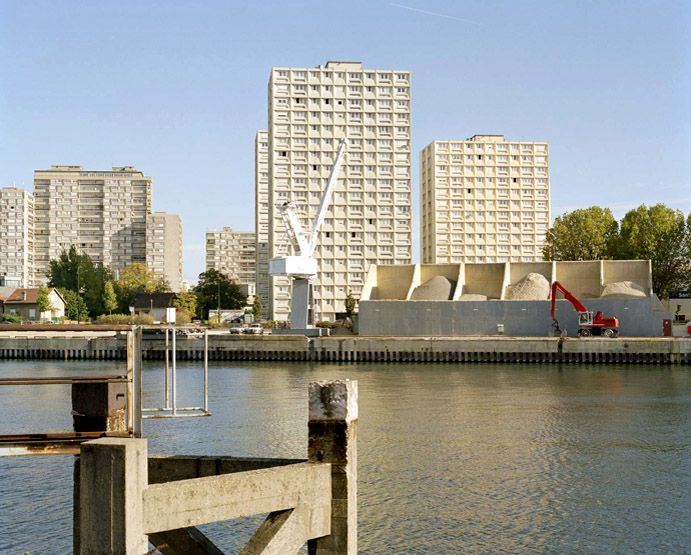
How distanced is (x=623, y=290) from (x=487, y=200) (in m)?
100

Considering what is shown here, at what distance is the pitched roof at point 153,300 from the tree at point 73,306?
12.6 meters

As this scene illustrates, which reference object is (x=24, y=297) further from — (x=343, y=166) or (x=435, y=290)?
(x=435, y=290)

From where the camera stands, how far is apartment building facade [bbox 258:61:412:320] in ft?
487

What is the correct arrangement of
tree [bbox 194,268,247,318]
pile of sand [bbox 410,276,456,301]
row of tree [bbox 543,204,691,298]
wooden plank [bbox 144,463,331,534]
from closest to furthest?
1. wooden plank [bbox 144,463,331,534]
2. pile of sand [bbox 410,276,456,301]
3. row of tree [bbox 543,204,691,298]
4. tree [bbox 194,268,247,318]

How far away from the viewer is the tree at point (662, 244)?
357ft

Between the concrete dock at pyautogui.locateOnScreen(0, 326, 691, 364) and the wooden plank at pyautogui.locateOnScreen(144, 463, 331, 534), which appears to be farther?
the concrete dock at pyautogui.locateOnScreen(0, 326, 691, 364)

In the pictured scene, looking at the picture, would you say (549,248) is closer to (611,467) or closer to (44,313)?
(44,313)

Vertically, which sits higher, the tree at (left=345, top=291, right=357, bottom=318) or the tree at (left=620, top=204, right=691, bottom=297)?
the tree at (left=620, top=204, right=691, bottom=297)

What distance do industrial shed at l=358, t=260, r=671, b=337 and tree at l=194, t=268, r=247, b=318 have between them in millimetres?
69305

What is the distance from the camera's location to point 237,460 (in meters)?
8.86

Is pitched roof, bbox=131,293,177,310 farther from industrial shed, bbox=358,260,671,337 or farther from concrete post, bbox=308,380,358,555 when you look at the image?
concrete post, bbox=308,380,358,555

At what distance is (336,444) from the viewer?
862 centimetres

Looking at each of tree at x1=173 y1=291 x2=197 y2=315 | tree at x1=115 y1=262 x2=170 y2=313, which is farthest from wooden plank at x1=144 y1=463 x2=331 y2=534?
tree at x1=115 y1=262 x2=170 y2=313

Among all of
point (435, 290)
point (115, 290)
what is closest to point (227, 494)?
point (435, 290)
